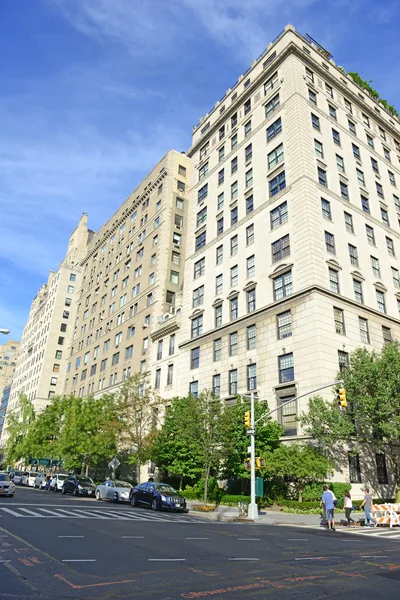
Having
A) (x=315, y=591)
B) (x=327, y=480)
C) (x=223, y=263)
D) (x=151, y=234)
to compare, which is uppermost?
(x=151, y=234)

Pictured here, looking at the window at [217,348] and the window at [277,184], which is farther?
the window at [217,348]

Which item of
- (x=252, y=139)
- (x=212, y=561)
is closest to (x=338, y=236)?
(x=252, y=139)

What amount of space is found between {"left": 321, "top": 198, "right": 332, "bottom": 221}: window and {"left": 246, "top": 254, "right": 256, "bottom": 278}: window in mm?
6714

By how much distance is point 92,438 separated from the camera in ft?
138

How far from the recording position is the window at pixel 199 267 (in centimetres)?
4422

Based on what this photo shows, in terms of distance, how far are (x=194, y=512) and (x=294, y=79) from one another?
37.4 meters

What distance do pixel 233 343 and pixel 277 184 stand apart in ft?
47.1

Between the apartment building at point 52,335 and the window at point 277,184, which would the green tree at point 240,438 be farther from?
the apartment building at point 52,335

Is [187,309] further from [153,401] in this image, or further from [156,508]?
[156,508]

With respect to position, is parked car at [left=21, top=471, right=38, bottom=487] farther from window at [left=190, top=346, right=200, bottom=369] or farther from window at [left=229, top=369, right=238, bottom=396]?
window at [left=229, top=369, right=238, bottom=396]

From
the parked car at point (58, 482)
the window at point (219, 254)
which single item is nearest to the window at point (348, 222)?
the window at point (219, 254)

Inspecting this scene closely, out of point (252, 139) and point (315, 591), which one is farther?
point (252, 139)

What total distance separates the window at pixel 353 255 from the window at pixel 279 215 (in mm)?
5949

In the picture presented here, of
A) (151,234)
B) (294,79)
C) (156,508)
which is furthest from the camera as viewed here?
(151,234)
